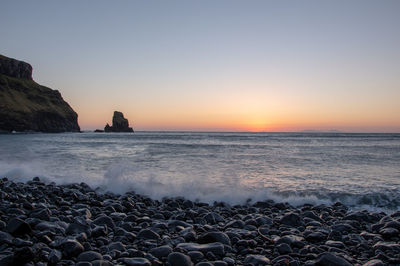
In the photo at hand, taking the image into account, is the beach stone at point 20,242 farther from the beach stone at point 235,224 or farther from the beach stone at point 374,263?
the beach stone at point 374,263

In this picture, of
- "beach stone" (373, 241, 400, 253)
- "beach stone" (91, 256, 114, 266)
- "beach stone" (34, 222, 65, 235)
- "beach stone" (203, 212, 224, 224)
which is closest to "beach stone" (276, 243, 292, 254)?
"beach stone" (373, 241, 400, 253)

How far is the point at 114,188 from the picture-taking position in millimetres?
9961

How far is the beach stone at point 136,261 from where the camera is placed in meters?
3.33

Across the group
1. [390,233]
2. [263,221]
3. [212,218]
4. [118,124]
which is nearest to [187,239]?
[212,218]

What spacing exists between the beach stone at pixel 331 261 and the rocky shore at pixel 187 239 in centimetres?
1

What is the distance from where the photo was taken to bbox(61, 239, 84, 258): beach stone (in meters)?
3.56

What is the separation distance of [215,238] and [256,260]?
86cm

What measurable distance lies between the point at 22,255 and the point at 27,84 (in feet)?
477

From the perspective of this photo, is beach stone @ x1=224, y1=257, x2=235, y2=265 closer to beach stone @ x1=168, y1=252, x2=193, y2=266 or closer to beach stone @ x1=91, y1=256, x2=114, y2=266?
beach stone @ x1=168, y1=252, x2=193, y2=266

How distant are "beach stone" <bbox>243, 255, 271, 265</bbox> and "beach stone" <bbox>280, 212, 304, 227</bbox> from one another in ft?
6.83

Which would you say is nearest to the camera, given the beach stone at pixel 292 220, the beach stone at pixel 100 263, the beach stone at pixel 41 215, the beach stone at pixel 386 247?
the beach stone at pixel 100 263

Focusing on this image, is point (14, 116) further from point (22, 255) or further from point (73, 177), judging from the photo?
point (22, 255)

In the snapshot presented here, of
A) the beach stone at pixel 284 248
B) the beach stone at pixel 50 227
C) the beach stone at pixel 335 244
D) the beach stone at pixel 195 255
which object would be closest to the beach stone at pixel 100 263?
the beach stone at pixel 195 255

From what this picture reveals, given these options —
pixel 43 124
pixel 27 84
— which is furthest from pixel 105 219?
pixel 27 84
